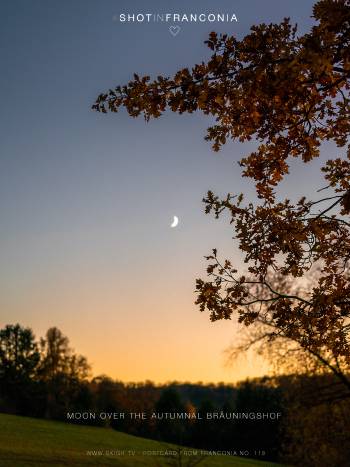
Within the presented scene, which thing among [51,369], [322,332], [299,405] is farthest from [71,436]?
[322,332]

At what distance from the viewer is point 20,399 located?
7119 cm

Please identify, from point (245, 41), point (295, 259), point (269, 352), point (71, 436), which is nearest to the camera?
point (245, 41)

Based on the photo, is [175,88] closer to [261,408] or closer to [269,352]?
[269,352]

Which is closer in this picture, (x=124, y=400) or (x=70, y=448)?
(x=70, y=448)

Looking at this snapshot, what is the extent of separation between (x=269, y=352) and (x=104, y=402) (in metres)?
48.9

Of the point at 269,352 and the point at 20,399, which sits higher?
the point at 269,352

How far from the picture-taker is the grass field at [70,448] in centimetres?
3209

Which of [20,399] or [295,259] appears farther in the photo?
[20,399]

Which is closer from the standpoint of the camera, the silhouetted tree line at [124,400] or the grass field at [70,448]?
the grass field at [70,448]

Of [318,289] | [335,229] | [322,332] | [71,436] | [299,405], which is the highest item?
[335,229]

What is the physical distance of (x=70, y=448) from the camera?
128 feet

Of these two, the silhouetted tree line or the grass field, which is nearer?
the grass field

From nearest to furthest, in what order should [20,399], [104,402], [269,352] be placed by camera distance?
1. [269,352]
2. [104,402]
3. [20,399]

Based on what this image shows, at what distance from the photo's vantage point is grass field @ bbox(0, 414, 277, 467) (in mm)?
32094
